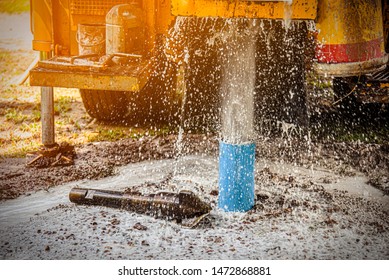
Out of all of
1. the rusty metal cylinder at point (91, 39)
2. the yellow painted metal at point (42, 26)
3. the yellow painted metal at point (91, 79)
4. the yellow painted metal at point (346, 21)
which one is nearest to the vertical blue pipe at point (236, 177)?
the yellow painted metal at point (91, 79)

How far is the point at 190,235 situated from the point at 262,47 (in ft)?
6.82

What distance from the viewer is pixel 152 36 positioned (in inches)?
177

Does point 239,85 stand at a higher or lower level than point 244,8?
lower

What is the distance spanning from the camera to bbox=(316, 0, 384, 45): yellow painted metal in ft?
12.4

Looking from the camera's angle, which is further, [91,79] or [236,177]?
[91,79]

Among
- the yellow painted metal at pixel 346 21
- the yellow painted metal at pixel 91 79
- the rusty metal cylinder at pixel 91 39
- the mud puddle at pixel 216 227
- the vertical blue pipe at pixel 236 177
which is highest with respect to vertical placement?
the yellow painted metal at pixel 346 21

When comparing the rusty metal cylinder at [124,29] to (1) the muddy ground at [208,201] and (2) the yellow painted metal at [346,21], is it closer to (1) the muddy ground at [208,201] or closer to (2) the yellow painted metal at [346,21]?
(1) the muddy ground at [208,201]

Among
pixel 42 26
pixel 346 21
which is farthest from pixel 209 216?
pixel 42 26

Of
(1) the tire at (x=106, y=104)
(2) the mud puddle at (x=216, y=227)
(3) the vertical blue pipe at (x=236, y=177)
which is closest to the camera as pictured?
(2) the mud puddle at (x=216, y=227)

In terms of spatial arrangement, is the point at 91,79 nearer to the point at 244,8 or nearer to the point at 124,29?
the point at 124,29

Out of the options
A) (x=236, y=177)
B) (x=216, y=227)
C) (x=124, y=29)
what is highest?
(x=124, y=29)

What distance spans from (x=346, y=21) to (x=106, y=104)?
9.03 feet

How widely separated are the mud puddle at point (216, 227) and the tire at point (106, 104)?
5.14 ft

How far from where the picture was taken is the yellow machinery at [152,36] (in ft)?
12.2
